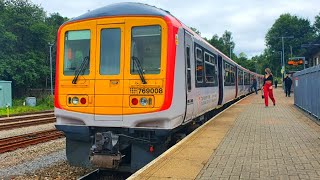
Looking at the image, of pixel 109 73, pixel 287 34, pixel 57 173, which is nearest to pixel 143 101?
pixel 109 73

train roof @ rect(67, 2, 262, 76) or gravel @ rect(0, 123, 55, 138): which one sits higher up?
train roof @ rect(67, 2, 262, 76)

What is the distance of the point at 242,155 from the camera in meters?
7.02

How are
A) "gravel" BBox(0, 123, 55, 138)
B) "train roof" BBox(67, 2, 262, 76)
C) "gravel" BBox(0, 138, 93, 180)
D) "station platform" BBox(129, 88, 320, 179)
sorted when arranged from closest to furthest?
"station platform" BBox(129, 88, 320, 179), "train roof" BBox(67, 2, 262, 76), "gravel" BBox(0, 138, 93, 180), "gravel" BBox(0, 123, 55, 138)

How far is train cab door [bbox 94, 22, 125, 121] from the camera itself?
727 cm

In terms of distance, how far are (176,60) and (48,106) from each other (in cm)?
3092

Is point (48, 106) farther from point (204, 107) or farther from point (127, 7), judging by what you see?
point (127, 7)

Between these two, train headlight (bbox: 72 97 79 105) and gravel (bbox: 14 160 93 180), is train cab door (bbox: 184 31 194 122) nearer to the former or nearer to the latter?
train headlight (bbox: 72 97 79 105)

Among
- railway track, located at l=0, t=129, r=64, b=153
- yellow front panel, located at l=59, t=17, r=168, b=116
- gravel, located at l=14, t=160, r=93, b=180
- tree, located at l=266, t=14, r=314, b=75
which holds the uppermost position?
tree, located at l=266, t=14, r=314, b=75

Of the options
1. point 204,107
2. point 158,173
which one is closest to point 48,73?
point 204,107

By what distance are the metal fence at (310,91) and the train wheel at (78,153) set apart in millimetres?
7854

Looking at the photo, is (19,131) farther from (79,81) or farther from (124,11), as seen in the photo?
(124,11)

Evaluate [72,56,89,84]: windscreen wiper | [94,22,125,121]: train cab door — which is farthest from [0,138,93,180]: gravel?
[72,56,89,84]: windscreen wiper

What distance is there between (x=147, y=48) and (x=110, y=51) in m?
0.74

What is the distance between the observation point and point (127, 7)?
7668mm
